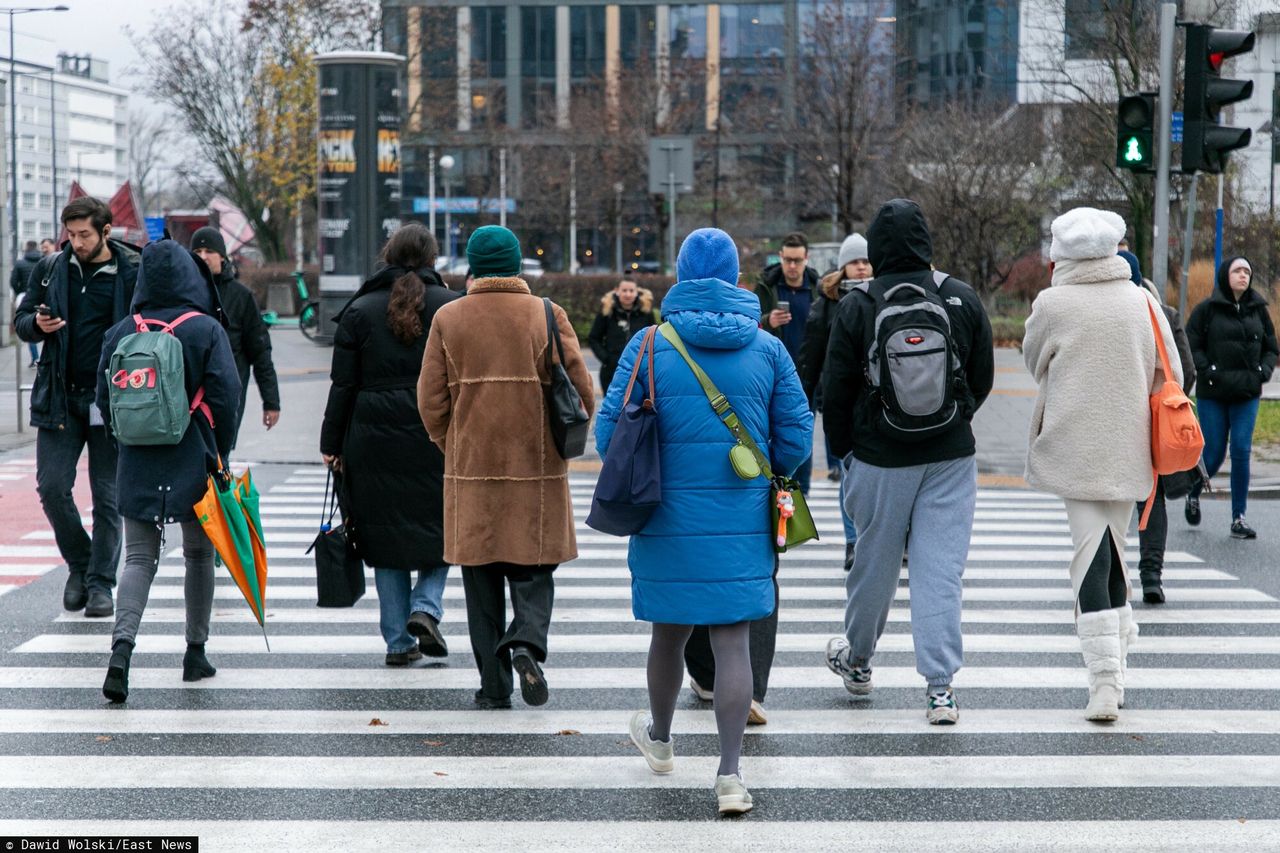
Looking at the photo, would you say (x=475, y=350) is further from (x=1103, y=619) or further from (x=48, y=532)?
(x=48, y=532)

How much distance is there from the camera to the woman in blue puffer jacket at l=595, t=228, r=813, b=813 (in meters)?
5.13

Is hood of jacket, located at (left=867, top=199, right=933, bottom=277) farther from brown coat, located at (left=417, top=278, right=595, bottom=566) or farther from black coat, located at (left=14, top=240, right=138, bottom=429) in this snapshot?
black coat, located at (left=14, top=240, right=138, bottom=429)

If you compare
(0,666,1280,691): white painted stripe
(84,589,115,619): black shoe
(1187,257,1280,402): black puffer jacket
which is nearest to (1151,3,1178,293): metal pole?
(1187,257,1280,402): black puffer jacket

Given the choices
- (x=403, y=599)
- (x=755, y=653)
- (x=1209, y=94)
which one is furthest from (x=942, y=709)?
(x=1209, y=94)

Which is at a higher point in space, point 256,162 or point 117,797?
point 256,162

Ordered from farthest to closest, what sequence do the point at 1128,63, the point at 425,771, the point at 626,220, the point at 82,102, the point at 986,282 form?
the point at 82,102 → the point at 626,220 → the point at 986,282 → the point at 1128,63 → the point at 425,771

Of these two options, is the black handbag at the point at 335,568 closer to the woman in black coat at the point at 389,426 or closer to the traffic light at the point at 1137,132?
the woman in black coat at the point at 389,426

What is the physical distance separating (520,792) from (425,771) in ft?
1.43

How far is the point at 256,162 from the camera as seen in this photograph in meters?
49.3

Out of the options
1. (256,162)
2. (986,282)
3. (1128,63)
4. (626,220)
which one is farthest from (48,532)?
(626,220)

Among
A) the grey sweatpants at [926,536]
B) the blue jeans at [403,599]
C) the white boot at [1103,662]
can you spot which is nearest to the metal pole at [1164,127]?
the white boot at [1103,662]

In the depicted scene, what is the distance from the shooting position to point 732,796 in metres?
5.09

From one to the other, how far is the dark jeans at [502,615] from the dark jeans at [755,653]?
59 centimetres

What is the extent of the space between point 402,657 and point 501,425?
1531 millimetres
